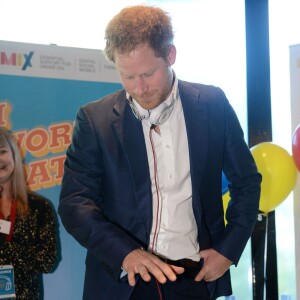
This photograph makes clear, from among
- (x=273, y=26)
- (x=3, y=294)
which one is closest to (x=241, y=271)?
(x=273, y=26)

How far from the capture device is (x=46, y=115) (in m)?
3.11

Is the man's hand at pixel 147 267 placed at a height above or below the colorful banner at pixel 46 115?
below

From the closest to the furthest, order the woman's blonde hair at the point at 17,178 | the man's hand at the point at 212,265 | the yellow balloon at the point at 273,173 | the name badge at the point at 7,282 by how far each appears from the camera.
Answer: the man's hand at the point at 212,265 < the name badge at the point at 7,282 < the woman's blonde hair at the point at 17,178 < the yellow balloon at the point at 273,173

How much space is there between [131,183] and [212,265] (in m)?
0.36

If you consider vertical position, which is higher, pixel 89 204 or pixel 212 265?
pixel 89 204

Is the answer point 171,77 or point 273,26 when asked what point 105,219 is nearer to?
point 171,77

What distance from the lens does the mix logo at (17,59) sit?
3.04 meters

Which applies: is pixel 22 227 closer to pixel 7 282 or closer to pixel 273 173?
pixel 7 282

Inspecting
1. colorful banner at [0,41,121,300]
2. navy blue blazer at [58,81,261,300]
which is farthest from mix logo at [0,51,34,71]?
navy blue blazer at [58,81,261,300]

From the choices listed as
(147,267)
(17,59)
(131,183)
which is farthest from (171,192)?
(17,59)

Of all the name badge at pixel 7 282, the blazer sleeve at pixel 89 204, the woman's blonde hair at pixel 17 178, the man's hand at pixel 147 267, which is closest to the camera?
the man's hand at pixel 147 267

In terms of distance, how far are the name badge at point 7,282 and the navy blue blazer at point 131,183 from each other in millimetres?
1128

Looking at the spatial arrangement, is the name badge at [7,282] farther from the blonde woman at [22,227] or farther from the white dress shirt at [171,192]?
the white dress shirt at [171,192]

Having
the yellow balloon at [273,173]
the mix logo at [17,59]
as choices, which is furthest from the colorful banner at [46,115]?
the yellow balloon at [273,173]
